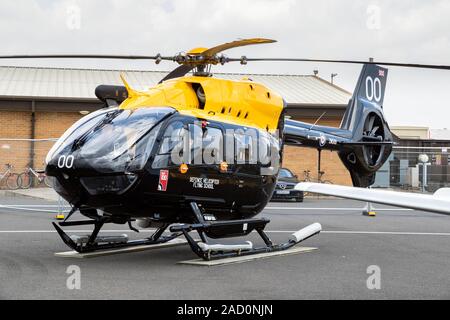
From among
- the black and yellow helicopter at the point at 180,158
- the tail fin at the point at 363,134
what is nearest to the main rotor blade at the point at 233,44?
the black and yellow helicopter at the point at 180,158

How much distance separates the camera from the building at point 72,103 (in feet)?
92.8

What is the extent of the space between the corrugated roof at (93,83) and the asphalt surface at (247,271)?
16.6m

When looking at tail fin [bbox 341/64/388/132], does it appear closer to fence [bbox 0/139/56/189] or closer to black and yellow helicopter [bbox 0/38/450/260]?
black and yellow helicopter [bbox 0/38/450/260]

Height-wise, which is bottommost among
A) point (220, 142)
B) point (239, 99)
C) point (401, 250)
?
point (401, 250)

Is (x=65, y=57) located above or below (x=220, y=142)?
above

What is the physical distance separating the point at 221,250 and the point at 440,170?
72.0 feet

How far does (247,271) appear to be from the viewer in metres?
8.78

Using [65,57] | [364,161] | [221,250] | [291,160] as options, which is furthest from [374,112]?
[291,160]

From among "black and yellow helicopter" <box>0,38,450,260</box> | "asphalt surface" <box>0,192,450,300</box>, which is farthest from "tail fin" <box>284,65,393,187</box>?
"black and yellow helicopter" <box>0,38,450,260</box>

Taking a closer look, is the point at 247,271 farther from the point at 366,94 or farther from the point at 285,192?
the point at 285,192

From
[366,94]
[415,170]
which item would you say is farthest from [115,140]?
[415,170]

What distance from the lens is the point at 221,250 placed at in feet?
31.3
